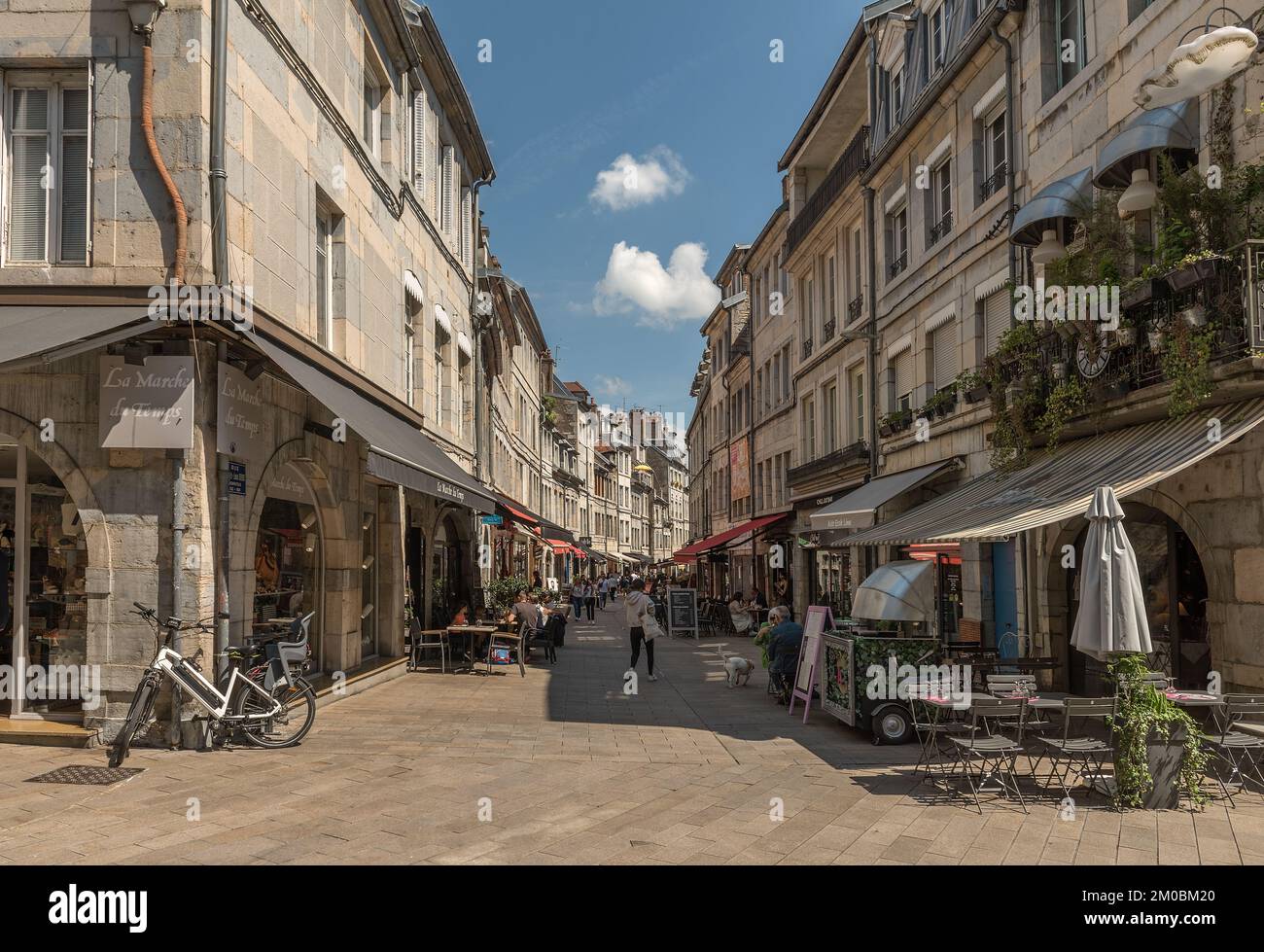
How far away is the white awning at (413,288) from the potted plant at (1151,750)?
12601mm

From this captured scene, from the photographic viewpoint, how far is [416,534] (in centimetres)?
1809

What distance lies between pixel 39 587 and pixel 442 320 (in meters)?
10.5

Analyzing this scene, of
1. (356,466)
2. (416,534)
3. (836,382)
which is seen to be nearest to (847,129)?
(836,382)

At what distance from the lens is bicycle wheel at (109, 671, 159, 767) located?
7.65 m

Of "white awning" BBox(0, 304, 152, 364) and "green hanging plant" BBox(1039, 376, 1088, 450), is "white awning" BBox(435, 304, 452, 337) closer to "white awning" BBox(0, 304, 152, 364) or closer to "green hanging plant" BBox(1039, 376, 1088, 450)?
"white awning" BBox(0, 304, 152, 364)

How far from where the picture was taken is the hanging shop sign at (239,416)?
8688 millimetres

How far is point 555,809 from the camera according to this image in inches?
261

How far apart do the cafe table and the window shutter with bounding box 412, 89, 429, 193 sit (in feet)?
25.6

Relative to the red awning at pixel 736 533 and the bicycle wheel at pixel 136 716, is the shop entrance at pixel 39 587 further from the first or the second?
the red awning at pixel 736 533

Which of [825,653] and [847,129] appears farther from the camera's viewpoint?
[847,129]

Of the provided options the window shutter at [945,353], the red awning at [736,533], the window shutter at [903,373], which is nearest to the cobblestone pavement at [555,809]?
the window shutter at [945,353]
